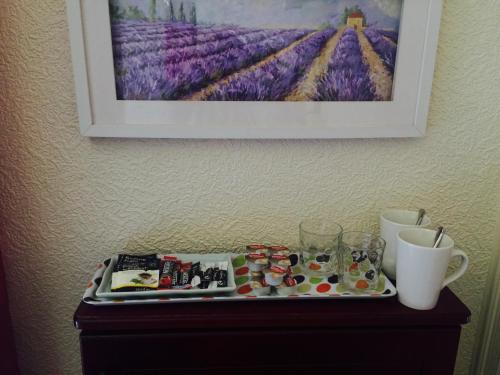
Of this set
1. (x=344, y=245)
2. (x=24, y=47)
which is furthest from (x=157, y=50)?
(x=344, y=245)

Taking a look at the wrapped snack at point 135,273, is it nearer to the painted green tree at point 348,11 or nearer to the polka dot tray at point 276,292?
the polka dot tray at point 276,292

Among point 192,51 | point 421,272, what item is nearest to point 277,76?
point 192,51

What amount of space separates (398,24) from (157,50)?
0.51 meters

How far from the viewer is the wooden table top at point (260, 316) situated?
2.51ft

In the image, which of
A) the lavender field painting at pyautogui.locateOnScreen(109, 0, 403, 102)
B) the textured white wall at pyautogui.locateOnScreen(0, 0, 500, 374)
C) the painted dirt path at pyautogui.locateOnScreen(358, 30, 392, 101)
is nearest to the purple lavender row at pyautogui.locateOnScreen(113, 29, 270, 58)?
the lavender field painting at pyautogui.locateOnScreen(109, 0, 403, 102)

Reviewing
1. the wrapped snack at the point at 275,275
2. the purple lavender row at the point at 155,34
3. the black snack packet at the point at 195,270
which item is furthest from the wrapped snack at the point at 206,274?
the purple lavender row at the point at 155,34

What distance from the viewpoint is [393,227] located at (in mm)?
900

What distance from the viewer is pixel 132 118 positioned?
2.90ft

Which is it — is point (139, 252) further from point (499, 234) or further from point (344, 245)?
point (499, 234)

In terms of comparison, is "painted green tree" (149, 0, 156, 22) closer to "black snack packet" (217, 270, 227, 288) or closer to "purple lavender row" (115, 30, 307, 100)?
"purple lavender row" (115, 30, 307, 100)

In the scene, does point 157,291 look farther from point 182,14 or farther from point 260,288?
point 182,14

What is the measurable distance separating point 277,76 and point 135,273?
509 millimetres

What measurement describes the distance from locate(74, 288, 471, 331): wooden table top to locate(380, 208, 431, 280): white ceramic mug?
0.11 m

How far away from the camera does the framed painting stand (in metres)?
0.84
